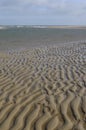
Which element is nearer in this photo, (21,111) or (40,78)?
(21,111)

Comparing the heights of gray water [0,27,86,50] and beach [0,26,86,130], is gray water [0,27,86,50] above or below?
below

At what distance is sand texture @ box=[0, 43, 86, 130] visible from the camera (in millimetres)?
4887

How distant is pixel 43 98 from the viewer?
20.8 ft

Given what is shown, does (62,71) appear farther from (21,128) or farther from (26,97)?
(21,128)

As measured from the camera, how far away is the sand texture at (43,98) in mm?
4887

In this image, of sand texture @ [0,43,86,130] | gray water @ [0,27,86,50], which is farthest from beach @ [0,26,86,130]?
gray water @ [0,27,86,50]

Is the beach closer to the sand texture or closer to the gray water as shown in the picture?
the sand texture

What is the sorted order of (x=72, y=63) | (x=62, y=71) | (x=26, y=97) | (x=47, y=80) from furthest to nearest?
(x=72, y=63), (x=62, y=71), (x=47, y=80), (x=26, y=97)

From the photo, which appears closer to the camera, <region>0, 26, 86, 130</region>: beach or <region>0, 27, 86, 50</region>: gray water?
<region>0, 26, 86, 130</region>: beach

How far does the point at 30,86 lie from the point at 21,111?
2145 mm

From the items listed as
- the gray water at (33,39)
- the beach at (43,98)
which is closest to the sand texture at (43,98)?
the beach at (43,98)

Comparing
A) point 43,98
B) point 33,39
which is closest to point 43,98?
point 43,98

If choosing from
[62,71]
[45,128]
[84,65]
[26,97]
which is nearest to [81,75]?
[62,71]

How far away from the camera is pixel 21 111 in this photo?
5520 millimetres
